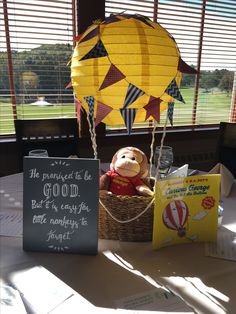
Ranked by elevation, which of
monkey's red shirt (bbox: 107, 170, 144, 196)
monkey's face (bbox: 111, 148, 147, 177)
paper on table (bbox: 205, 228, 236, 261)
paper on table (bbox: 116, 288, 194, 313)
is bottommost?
paper on table (bbox: 205, 228, 236, 261)

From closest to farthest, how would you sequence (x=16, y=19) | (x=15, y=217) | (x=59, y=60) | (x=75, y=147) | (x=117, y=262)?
(x=117, y=262), (x=15, y=217), (x=75, y=147), (x=16, y=19), (x=59, y=60)

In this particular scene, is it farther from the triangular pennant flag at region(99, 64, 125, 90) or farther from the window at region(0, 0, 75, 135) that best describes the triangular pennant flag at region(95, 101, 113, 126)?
the window at region(0, 0, 75, 135)

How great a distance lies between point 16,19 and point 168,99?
5.17ft

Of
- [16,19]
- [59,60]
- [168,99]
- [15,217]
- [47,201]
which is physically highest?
[16,19]

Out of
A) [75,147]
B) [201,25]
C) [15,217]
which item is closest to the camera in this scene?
[15,217]

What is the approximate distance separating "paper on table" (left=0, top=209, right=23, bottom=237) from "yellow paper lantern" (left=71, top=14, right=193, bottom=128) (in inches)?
16.5

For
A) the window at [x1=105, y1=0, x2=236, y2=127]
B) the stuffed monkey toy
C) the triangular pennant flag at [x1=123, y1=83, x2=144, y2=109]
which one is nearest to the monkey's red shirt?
the stuffed monkey toy

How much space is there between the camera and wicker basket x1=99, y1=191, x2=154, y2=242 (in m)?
0.75

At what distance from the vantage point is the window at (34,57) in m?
1.88

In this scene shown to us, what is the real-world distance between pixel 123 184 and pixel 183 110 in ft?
6.12

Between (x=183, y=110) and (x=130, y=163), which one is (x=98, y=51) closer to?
(x=130, y=163)

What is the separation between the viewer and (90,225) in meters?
0.71

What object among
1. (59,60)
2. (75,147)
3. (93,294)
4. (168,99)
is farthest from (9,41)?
(93,294)

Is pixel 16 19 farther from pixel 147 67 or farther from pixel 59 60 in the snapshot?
pixel 147 67
